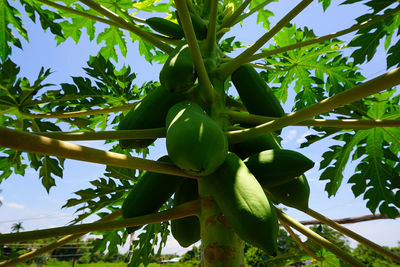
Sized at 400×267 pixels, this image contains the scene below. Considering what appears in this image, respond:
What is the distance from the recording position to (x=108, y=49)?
3.26m

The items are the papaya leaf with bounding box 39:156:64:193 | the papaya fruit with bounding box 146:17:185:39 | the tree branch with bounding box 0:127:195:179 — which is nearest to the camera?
the tree branch with bounding box 0:127:195:179

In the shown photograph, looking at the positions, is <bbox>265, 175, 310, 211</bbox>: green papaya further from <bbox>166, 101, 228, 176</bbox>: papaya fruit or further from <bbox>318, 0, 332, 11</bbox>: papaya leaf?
<bbox>318, 0, 332, 11</bbox>: papaya leaf

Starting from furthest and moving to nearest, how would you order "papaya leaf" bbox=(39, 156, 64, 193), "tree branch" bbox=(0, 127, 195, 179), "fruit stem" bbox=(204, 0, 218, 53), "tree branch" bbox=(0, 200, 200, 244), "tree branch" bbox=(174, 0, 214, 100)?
"papaya leaf" bbox=(39, 156, 64, 193) → "fruit stem" bbox=(204, 0, 218, 53) → "tree branch" bbox=(174, 0, 214, 100) → "tree branch" bbox=(0, 200, 200, 244) → "tree branch" bbox=(0, 127, 195, 179)

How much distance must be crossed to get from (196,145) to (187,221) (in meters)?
0.56

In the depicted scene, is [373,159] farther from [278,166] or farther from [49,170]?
[49,170]

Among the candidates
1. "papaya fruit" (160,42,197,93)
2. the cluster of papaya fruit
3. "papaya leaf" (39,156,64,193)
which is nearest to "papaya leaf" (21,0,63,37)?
"papaya leaf" (39,156,64,193)

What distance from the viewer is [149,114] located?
4.85ft

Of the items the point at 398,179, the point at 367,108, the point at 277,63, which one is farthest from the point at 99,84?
the point at 398,179

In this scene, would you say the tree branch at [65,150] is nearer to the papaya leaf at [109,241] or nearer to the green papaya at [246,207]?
the green papaya at [246,207]

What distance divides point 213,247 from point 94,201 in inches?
45.7

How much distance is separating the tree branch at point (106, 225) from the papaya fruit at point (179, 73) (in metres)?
0.49

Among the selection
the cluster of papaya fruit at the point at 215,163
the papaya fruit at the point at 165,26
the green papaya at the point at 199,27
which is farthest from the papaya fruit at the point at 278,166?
the papaya fruit at the point at 165,26

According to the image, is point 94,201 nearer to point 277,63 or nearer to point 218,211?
point 218,211

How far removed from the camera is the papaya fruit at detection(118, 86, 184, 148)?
147cm
